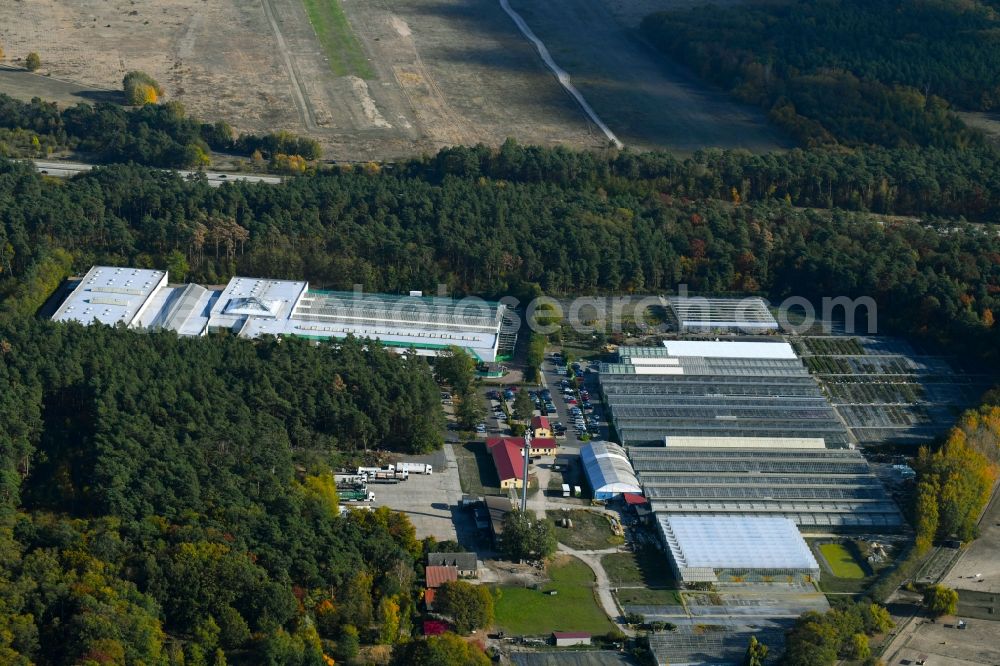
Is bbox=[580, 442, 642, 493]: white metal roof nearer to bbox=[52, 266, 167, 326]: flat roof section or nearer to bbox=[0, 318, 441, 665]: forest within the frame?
bbox=[0, 318, 441, 665]: forest

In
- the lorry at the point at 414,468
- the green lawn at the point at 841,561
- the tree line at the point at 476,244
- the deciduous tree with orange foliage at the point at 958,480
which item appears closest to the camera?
the green lawn at the point at 841,561

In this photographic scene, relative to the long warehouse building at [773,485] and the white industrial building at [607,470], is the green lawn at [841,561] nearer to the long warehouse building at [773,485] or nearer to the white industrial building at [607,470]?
the long warehouse building at [773,485]

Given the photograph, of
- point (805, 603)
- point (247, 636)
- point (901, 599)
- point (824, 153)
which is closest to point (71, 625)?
point (247, 636)

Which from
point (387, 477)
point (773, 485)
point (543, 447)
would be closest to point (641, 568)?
point (773, 485)

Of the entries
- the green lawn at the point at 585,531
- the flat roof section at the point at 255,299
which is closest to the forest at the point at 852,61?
the flat roof section at the point at 255,299

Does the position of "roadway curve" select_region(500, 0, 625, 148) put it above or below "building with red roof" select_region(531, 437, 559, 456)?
below

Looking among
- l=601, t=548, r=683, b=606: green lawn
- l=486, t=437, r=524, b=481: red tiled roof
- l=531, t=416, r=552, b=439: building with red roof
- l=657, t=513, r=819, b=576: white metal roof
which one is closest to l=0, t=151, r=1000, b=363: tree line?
l=531, t=416, r=552, b=439: building with red roof
